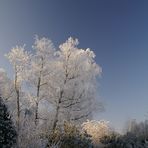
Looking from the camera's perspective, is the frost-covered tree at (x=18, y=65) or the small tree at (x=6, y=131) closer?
the small tree at (x=6, y=131)

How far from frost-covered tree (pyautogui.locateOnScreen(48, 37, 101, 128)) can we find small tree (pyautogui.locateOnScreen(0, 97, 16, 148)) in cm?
1386

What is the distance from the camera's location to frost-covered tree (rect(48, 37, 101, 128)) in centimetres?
2961

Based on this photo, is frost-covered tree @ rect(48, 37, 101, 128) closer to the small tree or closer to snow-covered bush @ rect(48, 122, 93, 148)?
snow-covered bush @ rect(48, 122, 93, 148)

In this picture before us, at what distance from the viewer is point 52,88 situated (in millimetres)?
29953

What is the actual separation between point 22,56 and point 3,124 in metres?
16.6

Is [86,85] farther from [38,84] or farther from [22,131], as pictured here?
[22,131]

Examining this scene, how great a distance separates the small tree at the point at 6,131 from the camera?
14.6 m

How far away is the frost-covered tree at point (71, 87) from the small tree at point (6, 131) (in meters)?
13.9

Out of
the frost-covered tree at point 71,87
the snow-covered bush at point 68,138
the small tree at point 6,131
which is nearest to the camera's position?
the small tree at point 6,131

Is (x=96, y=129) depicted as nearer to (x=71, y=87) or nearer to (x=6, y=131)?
(x=71, y=87)

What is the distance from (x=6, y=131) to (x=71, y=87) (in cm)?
1538

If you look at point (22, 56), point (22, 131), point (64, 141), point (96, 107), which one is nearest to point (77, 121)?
point (96, 107)

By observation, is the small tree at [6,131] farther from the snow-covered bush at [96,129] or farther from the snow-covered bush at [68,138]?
the snow-covered bush at [96,129]

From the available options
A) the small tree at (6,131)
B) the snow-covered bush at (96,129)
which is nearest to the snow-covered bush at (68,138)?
the small tree at (6,131)
